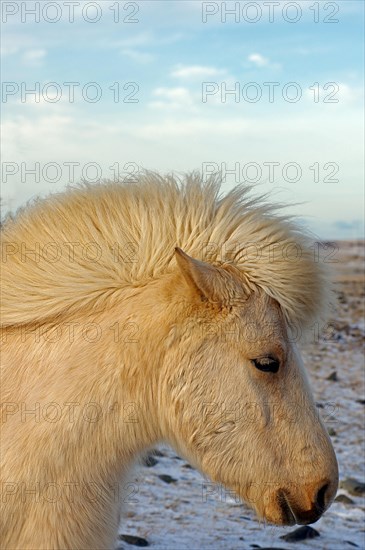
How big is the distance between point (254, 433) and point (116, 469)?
1.88 ft

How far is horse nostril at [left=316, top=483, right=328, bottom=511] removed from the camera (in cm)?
298

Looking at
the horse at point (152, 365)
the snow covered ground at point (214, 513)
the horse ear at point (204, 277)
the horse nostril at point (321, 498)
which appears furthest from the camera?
the snow covered ground at point (214, 513)

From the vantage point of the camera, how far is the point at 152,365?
9.65ft

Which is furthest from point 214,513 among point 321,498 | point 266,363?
point 266,363

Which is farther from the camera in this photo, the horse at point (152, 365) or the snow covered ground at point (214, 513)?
the snow covered ground at point (214, 513)

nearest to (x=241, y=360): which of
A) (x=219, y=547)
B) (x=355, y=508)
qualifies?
(x=219, y=547)

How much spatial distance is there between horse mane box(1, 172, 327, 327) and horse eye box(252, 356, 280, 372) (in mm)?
208

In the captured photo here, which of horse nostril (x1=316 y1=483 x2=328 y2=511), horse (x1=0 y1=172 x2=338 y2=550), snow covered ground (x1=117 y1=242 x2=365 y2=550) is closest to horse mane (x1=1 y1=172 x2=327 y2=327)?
horse (x1=0 y1=172 x2=338 y2=550)

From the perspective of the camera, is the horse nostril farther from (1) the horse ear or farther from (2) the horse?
(1) the horse ear

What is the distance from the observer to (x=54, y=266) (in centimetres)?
310

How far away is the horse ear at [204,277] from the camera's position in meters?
2.77

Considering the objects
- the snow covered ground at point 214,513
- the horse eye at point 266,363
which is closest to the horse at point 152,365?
the horse eye at point 266,363

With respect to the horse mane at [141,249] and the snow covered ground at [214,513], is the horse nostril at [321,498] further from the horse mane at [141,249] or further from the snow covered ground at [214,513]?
the snow covered ground at [214,513]

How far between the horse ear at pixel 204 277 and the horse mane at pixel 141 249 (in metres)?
0.12
